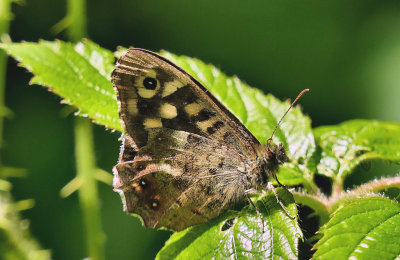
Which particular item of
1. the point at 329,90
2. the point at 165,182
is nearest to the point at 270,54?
the point at 329,90

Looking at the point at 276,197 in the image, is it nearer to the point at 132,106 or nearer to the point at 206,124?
the point at 206,124

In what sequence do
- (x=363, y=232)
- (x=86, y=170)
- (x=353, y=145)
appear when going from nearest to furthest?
(x=363, y=232)
(x=353, y=145)
(x=86, y=170)

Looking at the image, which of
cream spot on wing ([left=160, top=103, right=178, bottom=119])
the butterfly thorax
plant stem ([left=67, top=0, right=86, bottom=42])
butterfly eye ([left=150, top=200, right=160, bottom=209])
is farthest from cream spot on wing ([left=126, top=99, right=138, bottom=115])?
plant stem ([left=67, top=0, right=86, bottom=42])

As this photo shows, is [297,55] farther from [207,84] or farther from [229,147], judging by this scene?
[229,147]

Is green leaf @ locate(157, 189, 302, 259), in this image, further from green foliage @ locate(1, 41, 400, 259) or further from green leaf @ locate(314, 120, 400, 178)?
green leaf @ locate(314, 120, 400, 178)

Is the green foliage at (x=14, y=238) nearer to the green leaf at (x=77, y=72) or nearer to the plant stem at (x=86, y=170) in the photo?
the plant stem at (x=86, y=170)

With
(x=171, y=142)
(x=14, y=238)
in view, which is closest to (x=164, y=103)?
(x=171, y=142)
